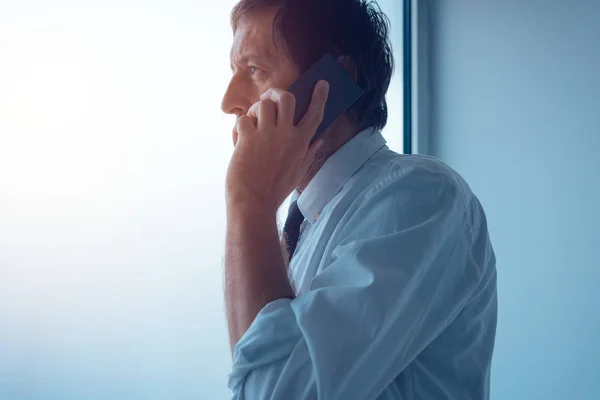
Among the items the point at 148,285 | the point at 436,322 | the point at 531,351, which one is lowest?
the point at 531,351

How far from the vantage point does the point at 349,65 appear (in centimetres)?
104

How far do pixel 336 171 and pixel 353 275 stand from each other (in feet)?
1.12

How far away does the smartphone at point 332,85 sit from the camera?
0.92 m

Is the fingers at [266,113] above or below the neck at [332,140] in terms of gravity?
above

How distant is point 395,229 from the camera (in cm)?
65

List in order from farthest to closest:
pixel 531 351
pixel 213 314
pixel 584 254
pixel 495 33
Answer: pixel 495 33
pixel 531 351
pixel 584 254
pixel 213 314

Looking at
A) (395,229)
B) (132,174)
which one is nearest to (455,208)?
(395,229)

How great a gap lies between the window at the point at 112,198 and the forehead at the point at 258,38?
27 centimetres

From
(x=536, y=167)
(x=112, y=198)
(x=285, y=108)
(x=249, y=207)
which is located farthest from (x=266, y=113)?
(x=536, y=167)

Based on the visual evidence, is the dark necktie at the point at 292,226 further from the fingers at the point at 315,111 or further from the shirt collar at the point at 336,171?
the fingers at the point at 315,111

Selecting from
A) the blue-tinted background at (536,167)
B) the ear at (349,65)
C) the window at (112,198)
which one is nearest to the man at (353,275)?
the ear at (349,65)

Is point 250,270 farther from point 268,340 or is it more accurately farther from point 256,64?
point 256,64

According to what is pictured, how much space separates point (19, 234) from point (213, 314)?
45 cm

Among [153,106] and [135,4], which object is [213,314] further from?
[135,4]
